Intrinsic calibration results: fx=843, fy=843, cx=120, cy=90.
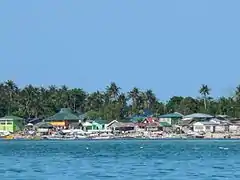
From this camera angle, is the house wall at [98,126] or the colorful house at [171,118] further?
the house wall at [98,126]

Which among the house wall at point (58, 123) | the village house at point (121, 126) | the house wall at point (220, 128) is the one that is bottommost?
the house wall at point (220, 128)

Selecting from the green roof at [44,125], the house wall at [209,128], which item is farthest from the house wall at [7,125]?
the house wall at [209,128]

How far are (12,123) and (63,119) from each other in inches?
482

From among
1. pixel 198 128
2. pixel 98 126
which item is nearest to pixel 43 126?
pixel 98 126

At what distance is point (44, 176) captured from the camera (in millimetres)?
48344

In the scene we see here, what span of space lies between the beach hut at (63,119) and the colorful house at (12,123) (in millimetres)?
7255

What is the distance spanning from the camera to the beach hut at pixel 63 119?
7589 inches

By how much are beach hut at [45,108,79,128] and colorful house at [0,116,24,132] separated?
7255 millimetres

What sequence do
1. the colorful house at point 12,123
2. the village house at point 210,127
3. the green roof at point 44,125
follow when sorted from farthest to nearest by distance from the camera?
the colorful house at point 12,123
the green roof at point 44,125
the village house at point 210,127

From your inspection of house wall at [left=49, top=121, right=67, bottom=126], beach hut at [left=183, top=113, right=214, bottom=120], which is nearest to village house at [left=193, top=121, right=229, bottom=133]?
beach hut at [left=183, top=113, right=214, bottom=120]

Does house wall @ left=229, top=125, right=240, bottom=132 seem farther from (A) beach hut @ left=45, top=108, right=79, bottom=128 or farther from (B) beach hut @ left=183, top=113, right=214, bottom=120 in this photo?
(A) beach hut @ left=45, top=108, right=79, bottom=128

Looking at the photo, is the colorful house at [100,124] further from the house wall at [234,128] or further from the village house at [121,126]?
the house wall at [234,128]

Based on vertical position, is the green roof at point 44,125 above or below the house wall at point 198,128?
above

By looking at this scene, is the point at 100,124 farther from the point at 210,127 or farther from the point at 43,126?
the point at 210,127
